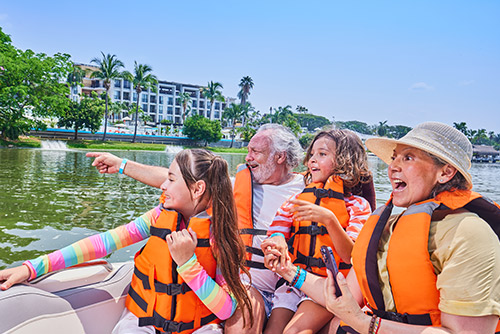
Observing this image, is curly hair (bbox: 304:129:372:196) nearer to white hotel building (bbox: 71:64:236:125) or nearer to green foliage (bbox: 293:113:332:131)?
white hotel building (bbox: 71:64:236:125)

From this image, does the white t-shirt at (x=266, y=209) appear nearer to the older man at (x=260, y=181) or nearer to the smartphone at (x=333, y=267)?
the older man at (x=260, y=181)

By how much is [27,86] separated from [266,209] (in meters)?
21.1

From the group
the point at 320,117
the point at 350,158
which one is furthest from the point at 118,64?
the point at 320,117

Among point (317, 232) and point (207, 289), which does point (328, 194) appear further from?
point (207, 289)

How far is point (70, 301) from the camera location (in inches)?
76.2

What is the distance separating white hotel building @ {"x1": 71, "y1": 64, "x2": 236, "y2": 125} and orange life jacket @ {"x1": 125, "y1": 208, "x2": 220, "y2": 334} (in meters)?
76.1

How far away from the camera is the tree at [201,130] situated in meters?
52.6

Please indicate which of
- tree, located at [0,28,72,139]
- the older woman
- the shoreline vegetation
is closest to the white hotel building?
the shoreline vegetation

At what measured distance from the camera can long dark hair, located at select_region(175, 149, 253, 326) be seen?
194cm

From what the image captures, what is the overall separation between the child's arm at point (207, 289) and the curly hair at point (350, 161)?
107cm

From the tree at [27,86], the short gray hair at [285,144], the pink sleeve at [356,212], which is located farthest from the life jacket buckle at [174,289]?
the tree at [27,86]

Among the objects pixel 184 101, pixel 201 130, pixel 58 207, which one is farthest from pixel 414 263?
pixel 184 101

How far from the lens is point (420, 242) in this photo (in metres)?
1.46

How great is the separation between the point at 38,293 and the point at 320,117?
14271 centimetres
